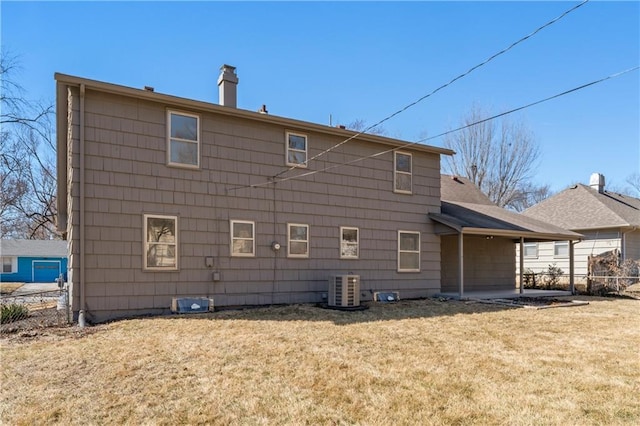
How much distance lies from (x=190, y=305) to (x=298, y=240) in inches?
110

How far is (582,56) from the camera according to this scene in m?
7.52

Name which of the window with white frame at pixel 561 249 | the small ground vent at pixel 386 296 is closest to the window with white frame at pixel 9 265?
the small ground vent at pixel 386 296

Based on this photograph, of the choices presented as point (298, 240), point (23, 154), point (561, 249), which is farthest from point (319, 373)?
point (23, 154)

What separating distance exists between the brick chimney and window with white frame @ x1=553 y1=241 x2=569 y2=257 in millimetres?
15772

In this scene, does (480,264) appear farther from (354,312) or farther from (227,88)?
(227,88)

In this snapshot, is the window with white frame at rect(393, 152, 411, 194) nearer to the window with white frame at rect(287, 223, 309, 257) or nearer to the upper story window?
the upper story window

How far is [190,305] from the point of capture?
8484 mm

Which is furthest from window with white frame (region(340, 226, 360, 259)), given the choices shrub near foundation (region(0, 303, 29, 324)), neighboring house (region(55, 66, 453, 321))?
shrub near foundation (region(0, 303, 29, 324))

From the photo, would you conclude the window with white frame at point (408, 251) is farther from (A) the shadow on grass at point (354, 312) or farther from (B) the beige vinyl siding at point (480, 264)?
(B) the beige vinyl siding at point (480, 264)

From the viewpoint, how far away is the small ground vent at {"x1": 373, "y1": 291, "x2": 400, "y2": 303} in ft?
35.6

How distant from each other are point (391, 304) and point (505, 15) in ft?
21.2

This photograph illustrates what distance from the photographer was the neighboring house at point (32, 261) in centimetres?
2823

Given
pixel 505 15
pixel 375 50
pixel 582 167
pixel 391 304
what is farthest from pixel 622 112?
pixel 582 167

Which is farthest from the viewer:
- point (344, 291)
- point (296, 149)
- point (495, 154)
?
point (495, 154)
